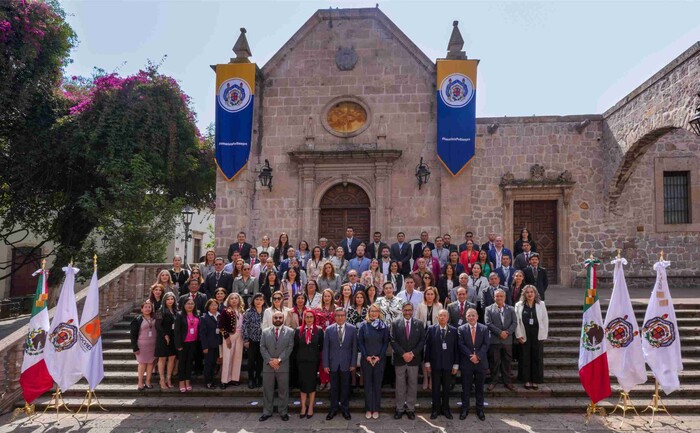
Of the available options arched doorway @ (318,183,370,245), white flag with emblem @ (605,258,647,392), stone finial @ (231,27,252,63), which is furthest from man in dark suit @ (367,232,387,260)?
stone finial @ (231,27,252,63)

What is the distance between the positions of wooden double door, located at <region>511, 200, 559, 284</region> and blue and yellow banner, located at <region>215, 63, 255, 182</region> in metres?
8.39

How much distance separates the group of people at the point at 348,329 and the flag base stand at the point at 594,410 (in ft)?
2.97

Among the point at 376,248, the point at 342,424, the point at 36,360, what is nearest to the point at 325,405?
the point at 342,424

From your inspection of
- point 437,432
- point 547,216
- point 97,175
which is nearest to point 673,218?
point 547,216

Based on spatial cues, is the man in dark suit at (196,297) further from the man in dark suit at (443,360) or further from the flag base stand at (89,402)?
the man in dark suit at (443,360)

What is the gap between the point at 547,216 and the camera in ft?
49.2

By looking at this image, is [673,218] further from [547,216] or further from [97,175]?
[97,175]

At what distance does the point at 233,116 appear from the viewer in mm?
14492

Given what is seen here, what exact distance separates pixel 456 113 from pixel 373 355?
859cm

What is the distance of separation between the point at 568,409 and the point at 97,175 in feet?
50.0

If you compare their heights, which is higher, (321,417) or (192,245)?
(192,245)

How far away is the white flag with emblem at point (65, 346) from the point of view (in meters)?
7.99

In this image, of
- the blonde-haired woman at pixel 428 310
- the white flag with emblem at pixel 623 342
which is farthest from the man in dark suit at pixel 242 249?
the white flag with emblem at pixel 623 342

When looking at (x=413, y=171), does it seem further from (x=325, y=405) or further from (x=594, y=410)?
(x=594, y=410)
